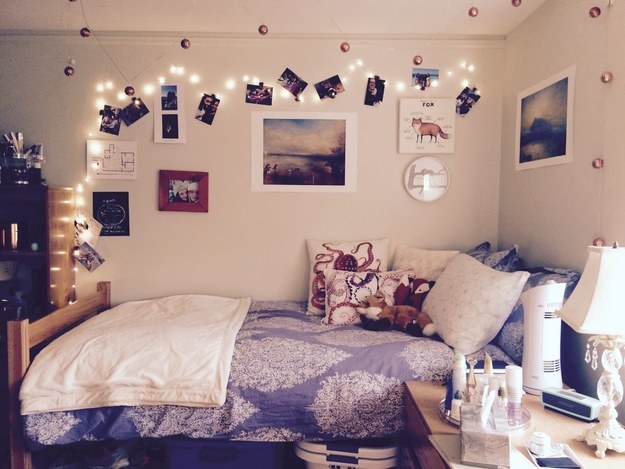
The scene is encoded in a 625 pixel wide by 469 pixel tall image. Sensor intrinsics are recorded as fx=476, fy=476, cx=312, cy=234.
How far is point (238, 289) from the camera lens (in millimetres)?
3053

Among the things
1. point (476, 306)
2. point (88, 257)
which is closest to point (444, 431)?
point (476, 306)

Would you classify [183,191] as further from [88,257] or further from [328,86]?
[328,86]

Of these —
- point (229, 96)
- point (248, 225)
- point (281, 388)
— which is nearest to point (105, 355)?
point (281, 388)

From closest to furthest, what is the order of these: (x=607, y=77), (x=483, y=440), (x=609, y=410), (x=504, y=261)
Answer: (x=483, y=440) < (x=609, y=410) < (x=607, y=77) < (x=504, y=261)

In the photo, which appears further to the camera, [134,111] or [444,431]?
[134,111]

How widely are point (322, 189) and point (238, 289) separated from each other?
2.74ft

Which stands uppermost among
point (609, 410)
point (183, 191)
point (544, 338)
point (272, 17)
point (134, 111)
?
point (272, 17)

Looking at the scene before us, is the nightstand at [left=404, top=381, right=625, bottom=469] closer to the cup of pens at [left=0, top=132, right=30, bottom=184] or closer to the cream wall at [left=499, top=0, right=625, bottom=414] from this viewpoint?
the cream wall at [left=499, top=0, right=625, bottom=414]

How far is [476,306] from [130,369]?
4.92 ft

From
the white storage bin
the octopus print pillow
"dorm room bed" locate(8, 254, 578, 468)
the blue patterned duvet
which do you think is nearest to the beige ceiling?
the octopus print pillow

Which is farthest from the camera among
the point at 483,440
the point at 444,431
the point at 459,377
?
the point at 459,377

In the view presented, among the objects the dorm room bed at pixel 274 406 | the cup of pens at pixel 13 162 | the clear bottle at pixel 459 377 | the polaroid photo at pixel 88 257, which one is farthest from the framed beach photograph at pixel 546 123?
the cup of pens at pixel 13 162

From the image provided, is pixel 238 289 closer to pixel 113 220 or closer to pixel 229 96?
pixel 113 220

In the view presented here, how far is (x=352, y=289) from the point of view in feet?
8.63
